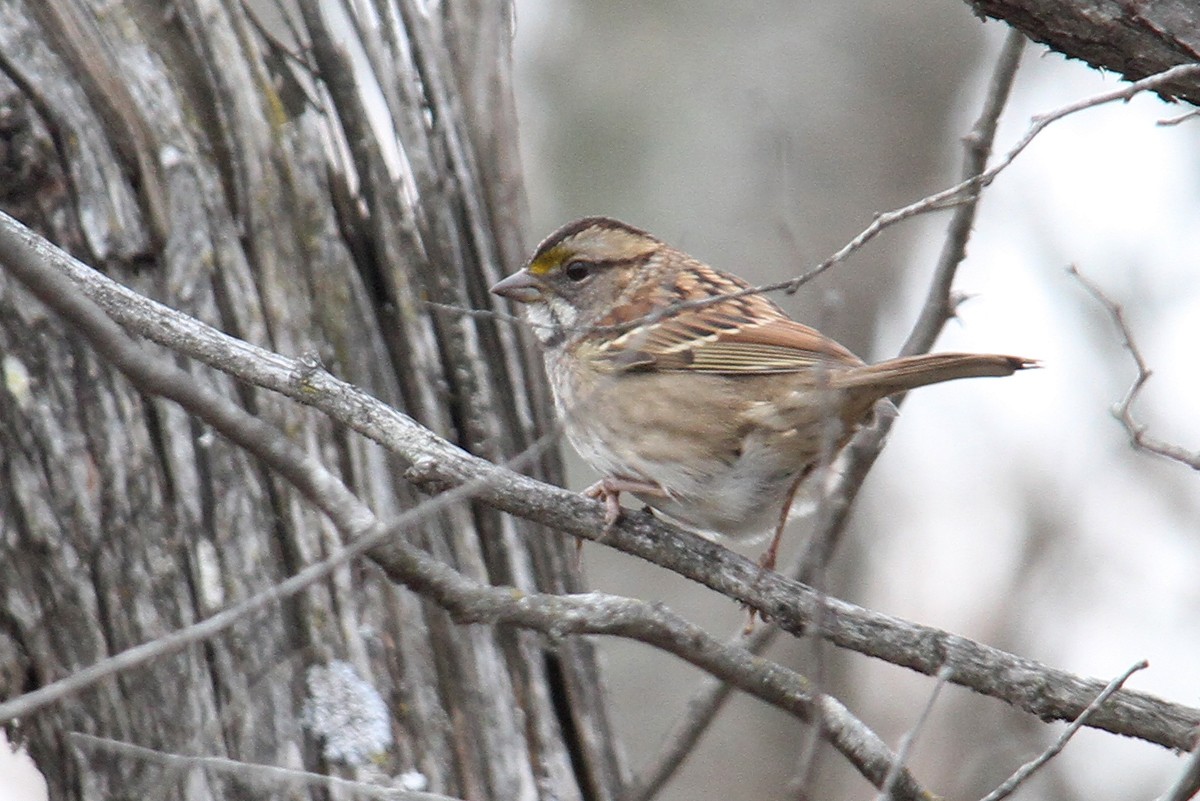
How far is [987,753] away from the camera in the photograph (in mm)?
5383

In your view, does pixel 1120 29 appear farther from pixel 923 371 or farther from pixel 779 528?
pixel 779 528

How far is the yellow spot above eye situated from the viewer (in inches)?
179

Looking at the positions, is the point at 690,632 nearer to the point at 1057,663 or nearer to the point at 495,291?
the point at 495,291

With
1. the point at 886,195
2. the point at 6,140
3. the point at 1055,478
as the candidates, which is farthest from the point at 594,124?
the point at 6,140

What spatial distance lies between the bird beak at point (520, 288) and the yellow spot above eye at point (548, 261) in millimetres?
57

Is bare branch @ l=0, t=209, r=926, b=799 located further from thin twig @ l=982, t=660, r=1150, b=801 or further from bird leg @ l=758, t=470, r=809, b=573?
bird leg @ l=758, t=470, r=809, b=573

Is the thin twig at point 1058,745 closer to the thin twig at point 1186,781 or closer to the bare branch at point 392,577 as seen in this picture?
the thin twig at point 1186,781

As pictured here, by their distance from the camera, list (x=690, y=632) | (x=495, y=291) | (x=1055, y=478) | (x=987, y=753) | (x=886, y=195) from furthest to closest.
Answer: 1. (x=1055, y=478)
2. (x=886, y=195)
3. (x=987, y=753)
4. (x=495, y=291)
5. (x=690, y=632)

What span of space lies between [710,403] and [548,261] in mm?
837

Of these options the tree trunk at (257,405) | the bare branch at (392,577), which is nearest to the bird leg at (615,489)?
the tree trunk at (257,405)

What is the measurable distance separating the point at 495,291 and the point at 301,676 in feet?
4.34

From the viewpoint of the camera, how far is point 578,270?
4711 mm

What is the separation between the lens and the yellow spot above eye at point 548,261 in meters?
4.54

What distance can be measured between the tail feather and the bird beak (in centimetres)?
108
